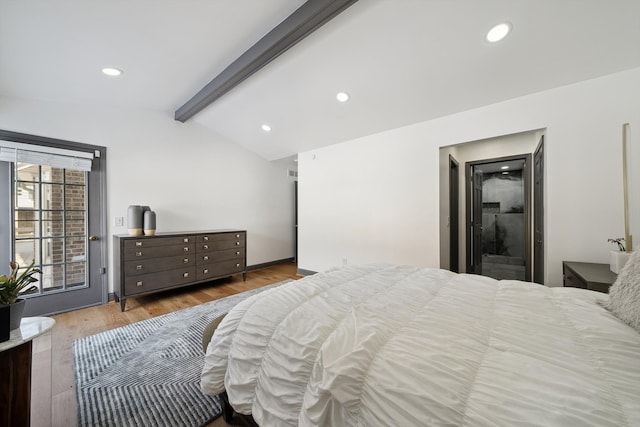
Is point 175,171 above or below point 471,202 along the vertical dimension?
above

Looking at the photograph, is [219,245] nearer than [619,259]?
No

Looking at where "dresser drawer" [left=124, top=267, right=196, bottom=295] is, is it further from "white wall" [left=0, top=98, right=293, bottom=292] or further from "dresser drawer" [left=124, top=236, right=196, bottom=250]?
"white wall" [left=0, top=98, right=293, bottom=292]

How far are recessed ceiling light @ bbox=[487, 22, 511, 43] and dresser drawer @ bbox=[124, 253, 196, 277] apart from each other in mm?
4002

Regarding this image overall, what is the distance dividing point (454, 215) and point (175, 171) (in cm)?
444

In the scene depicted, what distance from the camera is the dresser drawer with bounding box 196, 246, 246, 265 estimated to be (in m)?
3.45

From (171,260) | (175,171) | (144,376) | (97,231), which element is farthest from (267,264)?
(144,376)

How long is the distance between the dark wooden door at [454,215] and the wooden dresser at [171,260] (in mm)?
3314

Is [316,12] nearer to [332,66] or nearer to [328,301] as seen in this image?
[332,66]

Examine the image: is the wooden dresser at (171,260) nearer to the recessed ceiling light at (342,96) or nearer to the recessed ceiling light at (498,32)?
the recessed ceiling light at (342,96)

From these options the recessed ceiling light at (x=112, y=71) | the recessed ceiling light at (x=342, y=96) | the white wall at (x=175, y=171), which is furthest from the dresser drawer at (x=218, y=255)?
the recessed ceiling light at (x=342, y=96)

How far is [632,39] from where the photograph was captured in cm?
178

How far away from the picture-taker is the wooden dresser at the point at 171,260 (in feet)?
9.15

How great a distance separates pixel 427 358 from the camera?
0.73 metres

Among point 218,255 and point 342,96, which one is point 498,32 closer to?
point 342,96
